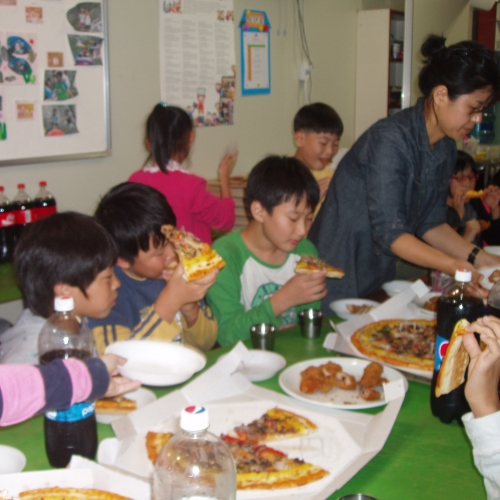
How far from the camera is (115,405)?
156cm

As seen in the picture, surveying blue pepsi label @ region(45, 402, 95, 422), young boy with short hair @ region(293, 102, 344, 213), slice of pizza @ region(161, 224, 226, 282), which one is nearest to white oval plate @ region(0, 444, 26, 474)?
blue pepsi label @ region(45, 402, 95, 422)

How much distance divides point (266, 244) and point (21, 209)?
5.01ft

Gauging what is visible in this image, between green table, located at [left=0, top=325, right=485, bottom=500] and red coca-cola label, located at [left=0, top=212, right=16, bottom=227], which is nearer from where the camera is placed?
green table, located at [left=0, top=325, right=485, bottom=500]

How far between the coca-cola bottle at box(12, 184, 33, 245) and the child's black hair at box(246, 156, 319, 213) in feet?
4.70

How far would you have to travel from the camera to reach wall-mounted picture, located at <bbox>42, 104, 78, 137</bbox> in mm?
3512

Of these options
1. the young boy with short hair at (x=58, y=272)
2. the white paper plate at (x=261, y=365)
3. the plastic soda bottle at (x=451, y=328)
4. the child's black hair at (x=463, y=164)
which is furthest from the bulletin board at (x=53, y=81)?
the plastic soda bottle at (x=451, y=328)

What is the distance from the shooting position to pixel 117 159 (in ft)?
13.0

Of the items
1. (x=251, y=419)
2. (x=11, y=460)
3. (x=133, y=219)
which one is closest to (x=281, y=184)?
(x=133, y=219)

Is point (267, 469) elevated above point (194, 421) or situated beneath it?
situated beneath

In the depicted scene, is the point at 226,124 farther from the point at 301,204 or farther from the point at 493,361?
the point at 493,361

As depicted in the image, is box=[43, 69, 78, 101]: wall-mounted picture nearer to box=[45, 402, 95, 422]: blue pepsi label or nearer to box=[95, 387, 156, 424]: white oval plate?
box=[95, 387, 156, 424]: white oval plate

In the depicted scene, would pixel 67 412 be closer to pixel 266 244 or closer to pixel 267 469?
pixel 267 469

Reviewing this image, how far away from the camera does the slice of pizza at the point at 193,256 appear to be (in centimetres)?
196

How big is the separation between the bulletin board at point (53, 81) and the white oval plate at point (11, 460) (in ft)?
7.67
